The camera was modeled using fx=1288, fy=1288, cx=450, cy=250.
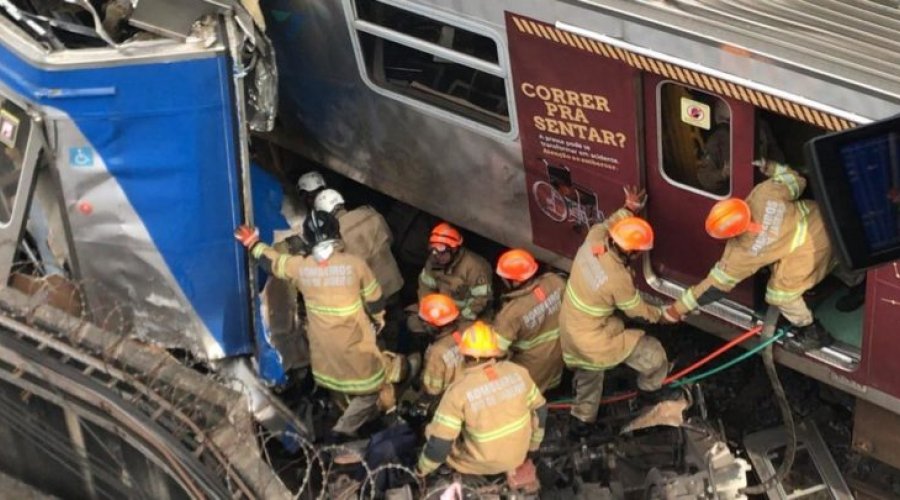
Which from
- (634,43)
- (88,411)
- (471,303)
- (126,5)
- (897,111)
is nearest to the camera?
(897,111)

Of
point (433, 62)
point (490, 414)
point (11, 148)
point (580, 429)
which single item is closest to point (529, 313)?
point (580, 429)

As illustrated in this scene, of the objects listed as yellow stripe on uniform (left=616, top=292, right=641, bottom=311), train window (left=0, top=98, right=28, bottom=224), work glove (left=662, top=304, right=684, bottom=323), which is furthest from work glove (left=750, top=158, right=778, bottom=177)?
train window (left=0, top=98, right=28, bottom=224)

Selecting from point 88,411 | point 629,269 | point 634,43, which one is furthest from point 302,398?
point 634,43

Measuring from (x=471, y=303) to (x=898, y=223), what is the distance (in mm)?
2953

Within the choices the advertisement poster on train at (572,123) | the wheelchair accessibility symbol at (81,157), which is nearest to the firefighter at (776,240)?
the advertisement poster on train at (572,123)

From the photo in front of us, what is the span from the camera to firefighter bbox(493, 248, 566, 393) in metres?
7.38

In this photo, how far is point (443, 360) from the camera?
7.43m

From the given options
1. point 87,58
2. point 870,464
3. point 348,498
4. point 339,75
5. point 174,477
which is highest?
point 87,58

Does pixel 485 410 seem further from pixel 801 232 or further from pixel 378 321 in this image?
pixel 801 232

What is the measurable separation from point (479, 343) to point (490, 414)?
0.38 meters

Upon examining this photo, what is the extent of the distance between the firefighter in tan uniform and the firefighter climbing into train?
0.80ft

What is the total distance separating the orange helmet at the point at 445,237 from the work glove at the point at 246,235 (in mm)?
1076

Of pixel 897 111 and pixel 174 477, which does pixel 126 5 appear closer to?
pixel 174 477

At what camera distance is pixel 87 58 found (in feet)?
22.6
